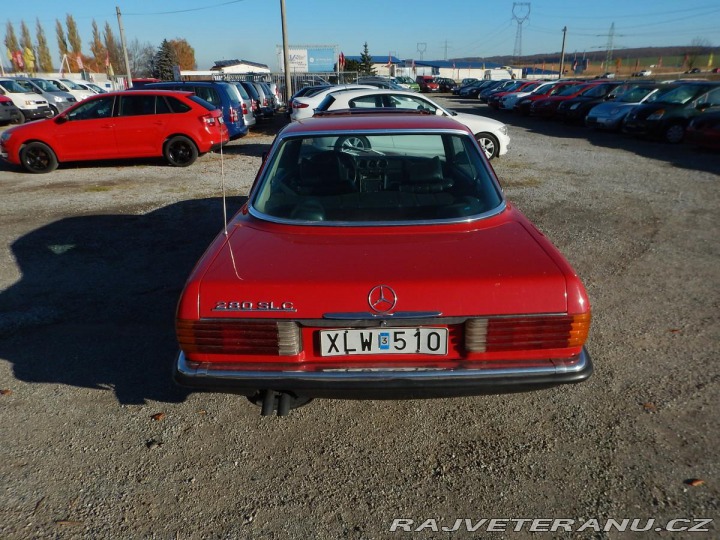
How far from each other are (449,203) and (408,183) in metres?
0.36

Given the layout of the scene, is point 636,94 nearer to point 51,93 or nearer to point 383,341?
point 383,341

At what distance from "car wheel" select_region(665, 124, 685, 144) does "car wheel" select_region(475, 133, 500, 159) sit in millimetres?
5635

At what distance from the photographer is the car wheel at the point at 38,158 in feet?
35.5

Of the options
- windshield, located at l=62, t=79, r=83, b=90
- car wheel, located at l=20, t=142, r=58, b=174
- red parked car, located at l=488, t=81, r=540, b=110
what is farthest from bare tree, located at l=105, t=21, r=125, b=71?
car wheel, located at l=20, t=142, r=58, b=174

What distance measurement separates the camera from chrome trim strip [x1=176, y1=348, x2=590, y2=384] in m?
2.37

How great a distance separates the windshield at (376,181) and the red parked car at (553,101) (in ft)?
60.4

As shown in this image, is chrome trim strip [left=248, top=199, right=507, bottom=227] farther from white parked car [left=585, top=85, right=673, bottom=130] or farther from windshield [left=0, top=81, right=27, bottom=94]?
windshield [left=0, top=81, right=27, bottom=94]

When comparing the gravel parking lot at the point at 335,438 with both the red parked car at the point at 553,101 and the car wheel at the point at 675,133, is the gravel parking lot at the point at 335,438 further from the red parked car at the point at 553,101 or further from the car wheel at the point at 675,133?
the red parked car at the point at 553,101

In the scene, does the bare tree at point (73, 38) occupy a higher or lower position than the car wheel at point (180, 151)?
higher

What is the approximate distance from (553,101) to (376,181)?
19428 mm

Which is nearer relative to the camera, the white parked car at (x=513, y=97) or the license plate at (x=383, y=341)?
the license plate at (x=383, y=341)

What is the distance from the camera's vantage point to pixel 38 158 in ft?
36.0

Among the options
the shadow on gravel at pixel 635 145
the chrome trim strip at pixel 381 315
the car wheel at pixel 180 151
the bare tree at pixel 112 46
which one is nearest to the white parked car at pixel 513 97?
the shadow on gravel at pixel 635 145

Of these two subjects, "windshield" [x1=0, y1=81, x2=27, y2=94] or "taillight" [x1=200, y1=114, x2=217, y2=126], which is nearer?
"taillight" [x1=200, y1=114, x2=217, y2=126]
